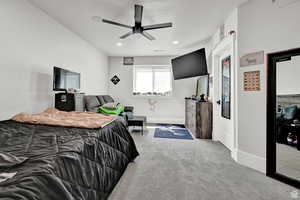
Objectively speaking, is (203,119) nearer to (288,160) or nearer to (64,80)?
(288,160)

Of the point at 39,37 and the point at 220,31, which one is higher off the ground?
the point at 220,31

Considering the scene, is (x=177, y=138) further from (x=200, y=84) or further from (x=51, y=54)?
(x=51, y=54)

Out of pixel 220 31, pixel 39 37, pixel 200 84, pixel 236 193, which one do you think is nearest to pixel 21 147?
pixel 236 193

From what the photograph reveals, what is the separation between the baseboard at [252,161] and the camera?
81.4 inches

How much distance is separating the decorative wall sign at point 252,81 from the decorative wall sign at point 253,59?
149 mm

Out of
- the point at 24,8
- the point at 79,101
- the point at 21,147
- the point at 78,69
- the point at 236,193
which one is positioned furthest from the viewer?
the point at 78,69

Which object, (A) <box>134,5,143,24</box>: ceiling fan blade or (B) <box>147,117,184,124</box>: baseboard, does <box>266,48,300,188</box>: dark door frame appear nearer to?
(A) <box>134,5,143,24</box>: ceiling fan blade

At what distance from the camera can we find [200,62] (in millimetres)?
3836

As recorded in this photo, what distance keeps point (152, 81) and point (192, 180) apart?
4416 mm

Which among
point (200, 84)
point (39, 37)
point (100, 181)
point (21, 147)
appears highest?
point (39, 37)

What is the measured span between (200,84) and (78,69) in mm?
3842

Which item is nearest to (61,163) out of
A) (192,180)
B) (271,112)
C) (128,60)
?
(192,180)

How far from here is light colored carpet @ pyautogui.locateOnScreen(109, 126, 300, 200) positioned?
154 centimetres

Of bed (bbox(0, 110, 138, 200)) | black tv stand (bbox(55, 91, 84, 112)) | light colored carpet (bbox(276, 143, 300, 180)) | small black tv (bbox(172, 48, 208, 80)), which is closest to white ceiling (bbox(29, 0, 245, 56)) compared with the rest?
small black tv (bbox(172, 48, 208, 80))
